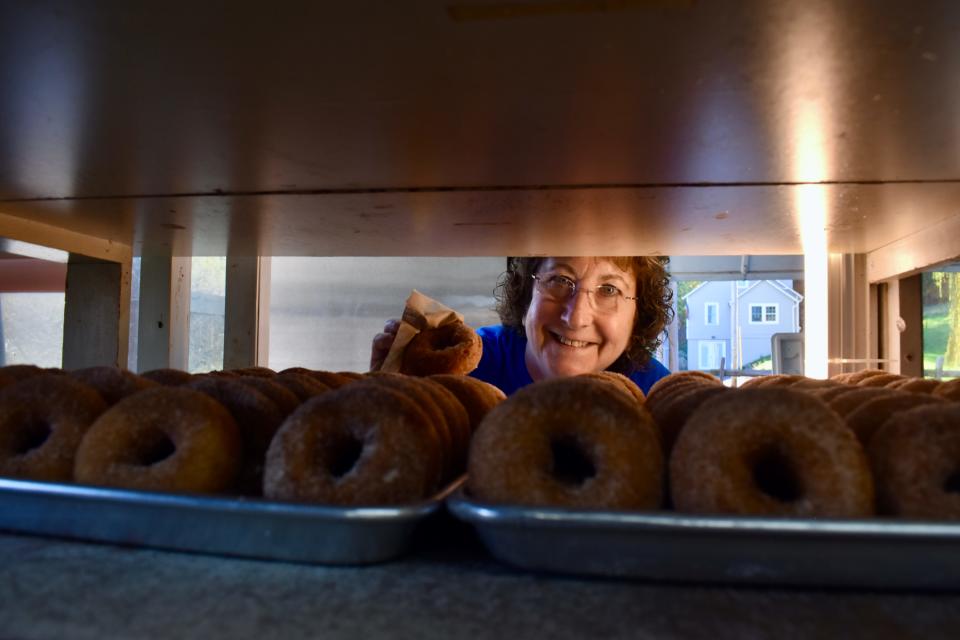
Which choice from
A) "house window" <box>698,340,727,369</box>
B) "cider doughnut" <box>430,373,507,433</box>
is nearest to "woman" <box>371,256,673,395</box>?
"cider doughnut" <box>430,373,507,433</box>

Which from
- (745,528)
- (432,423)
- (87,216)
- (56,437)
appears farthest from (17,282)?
(745,528)

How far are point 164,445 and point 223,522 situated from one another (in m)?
0.29

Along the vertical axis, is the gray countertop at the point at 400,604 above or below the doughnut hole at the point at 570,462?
below

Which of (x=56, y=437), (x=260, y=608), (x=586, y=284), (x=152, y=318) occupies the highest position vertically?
(x=586, y=284)

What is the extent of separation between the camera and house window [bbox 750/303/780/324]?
674 inches

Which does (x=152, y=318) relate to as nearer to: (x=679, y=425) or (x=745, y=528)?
(x=679, y=425)

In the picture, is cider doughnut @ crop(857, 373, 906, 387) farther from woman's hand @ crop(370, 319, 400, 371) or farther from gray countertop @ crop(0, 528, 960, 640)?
woman's hand @ crop(370, 319, 400, 371)

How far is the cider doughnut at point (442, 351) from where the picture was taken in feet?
8.86

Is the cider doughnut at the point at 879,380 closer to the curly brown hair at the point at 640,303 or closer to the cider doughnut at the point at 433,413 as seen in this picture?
the cider doughnut at the point at 433,413

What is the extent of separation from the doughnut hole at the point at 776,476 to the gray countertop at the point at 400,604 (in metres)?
0.14

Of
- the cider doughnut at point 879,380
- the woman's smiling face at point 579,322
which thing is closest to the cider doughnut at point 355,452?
the cider doughnut at point 879,380

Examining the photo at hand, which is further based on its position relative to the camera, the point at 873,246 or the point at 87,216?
the point at 873,246

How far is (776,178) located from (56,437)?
4.78ft

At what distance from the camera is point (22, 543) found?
88cm
